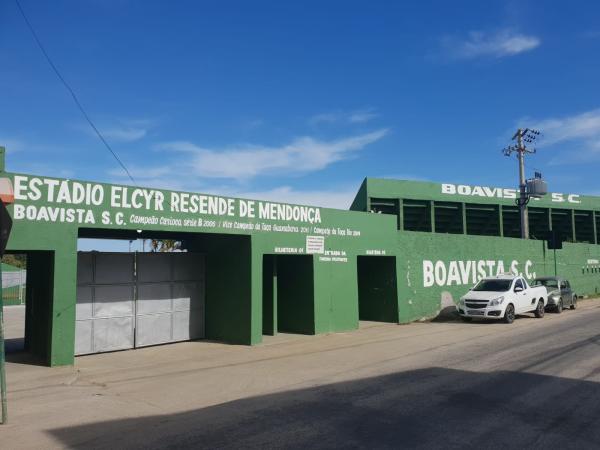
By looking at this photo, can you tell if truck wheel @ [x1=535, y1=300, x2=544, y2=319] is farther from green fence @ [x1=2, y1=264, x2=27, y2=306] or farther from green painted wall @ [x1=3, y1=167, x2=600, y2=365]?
green fence @ [x1=2, y1=264, x2=27, y2=306]

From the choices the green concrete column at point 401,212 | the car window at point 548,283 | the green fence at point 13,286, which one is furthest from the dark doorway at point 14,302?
the green concrete column at point 401,212

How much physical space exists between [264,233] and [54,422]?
8.83 meters

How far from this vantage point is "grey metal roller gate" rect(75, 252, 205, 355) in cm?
1338

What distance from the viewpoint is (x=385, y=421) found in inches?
268

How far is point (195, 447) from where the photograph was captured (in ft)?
19.4

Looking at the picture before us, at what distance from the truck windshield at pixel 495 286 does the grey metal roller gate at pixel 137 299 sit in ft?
36.7

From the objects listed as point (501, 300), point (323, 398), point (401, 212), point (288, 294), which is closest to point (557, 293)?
point (501, 300)

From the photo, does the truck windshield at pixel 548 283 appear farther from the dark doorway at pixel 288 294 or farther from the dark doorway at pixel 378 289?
the dark doorway at pixel 288 294

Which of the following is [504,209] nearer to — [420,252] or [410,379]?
[420,252]

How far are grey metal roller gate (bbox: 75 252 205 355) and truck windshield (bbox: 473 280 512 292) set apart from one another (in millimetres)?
11182

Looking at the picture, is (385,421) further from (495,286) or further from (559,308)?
(559,308)

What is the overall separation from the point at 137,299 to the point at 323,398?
7900 millimetres

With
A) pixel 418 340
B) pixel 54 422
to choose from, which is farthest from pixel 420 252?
pixel 54 422

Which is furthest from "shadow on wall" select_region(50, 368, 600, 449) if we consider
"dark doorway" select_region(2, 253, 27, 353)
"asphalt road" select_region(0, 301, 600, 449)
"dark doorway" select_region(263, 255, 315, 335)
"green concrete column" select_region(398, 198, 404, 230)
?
"green concrete column" select_region(398, 198, 404, 230)
